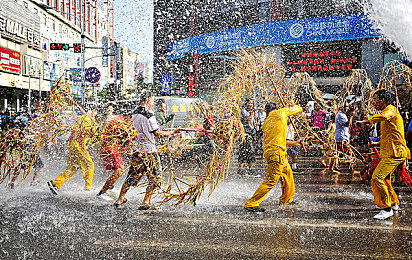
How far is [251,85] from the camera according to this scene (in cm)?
621

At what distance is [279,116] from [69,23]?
47.7 meters

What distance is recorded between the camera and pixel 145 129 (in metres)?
5.81

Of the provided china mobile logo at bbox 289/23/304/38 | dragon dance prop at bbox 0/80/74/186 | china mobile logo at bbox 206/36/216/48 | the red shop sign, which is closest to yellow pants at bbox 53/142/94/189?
dragon dance prop at bbox 0/80/74/186

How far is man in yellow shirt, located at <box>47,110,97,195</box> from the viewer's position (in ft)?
20.2

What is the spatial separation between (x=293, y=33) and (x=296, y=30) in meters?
0.24

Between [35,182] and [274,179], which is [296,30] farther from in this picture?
[274,179]

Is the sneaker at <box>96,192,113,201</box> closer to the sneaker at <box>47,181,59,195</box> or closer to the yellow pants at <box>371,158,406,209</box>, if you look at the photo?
the sneaker at <box>47,181,59,195</box>

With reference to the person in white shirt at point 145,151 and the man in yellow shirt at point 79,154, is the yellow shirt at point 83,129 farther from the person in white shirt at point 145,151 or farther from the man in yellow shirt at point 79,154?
the person in white shirt at point 145,151

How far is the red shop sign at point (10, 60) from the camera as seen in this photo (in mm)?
30203

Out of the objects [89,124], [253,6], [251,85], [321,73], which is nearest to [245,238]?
[251,85]

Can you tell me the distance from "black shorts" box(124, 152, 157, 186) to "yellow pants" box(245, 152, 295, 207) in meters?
1.44

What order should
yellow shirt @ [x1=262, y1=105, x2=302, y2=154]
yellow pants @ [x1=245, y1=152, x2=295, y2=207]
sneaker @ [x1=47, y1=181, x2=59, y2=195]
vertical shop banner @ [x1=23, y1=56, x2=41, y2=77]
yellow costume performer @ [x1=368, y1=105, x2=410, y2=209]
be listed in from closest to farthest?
yellow costume performer @ [x1=368, y1=105, x2=410, y2=209] → yellow pants @ [x1=245, y1=152, x2=295, y2=207] → yellow shirt @ [x1=262, y1=105, x2=302, y2=154] → sneaker @ [x1=47, y1=181, x2=59, y2=195] → vertical shop banner @ [x1=23, y1=56, x2=41, y2=77]

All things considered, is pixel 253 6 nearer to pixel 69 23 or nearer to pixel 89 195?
pixel 89 195

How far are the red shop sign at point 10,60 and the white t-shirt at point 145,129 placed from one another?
28.5 m
